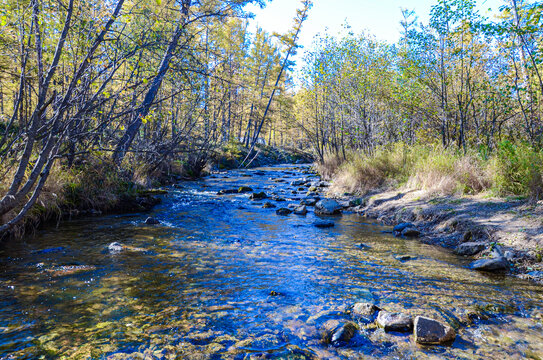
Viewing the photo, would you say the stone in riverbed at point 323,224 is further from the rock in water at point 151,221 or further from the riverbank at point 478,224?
the rock in water at point 151,221

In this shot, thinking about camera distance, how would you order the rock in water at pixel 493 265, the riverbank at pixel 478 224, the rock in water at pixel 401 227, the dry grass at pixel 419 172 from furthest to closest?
the dry grass at pixel 419 172
the rock in water at pixel 401 227
the riverbank at pixel 478 224
the rock in water at pixel 493 265

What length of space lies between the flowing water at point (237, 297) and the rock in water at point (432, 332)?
0.28 feet

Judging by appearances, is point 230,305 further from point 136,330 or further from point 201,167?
point 201,167

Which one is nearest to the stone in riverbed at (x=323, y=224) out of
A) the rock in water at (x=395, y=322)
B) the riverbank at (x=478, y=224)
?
the riverbank at (x=478, y=224)

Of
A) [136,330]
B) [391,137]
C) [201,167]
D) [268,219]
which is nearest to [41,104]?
[136,330]

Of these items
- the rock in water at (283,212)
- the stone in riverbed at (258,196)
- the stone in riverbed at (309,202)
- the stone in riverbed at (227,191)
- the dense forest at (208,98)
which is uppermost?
the dense forest at (208,98)

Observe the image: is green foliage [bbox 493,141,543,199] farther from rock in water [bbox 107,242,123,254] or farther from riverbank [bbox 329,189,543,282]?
rock in water [bbox 107,242,123,254]

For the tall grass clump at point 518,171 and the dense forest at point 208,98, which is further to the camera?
the tall grass clump at point 518,171

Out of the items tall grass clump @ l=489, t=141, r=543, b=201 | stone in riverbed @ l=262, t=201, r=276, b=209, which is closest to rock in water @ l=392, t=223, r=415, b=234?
tall grass clump @ l=489, t=141, r=543, b=201

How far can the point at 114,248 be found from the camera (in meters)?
5.98

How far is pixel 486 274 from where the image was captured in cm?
479

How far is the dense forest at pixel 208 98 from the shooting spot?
428 cm

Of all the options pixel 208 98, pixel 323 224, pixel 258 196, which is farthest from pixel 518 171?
pixel 258 196

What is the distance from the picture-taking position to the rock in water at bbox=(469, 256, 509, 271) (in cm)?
488
